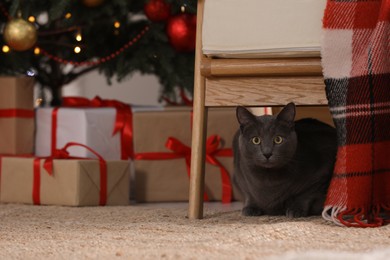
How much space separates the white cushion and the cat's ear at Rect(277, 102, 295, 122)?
0.48 feet

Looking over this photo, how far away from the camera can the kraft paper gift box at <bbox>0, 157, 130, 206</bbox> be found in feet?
5.79

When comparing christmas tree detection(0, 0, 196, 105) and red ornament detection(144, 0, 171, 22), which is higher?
red ornament detection(144, 0, 171, 22)

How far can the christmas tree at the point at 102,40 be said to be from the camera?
6.66ft

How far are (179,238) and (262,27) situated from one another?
1.37ft

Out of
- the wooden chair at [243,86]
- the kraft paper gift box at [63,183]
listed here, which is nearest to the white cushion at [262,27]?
the wooden chair at [243,86]

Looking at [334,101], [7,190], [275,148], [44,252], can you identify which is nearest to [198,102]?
[275,148]

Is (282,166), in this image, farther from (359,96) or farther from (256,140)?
(359,96)

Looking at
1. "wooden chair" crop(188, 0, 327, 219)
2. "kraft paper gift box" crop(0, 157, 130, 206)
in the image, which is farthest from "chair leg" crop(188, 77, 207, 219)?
"kraft paper gift box" crop(0, 157, 130, 206)

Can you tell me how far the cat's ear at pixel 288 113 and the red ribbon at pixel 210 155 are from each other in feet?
1.54

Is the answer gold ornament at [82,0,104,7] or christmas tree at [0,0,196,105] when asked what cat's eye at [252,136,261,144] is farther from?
gold ornament at [82,0,104,7]

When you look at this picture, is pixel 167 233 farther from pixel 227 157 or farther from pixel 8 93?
pixel 8 93

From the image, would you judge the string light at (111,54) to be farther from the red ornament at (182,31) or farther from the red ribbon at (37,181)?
the red ribbon at (37,181)

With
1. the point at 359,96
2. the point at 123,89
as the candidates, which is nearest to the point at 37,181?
the point at 359,96

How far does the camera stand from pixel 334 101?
1.29m
